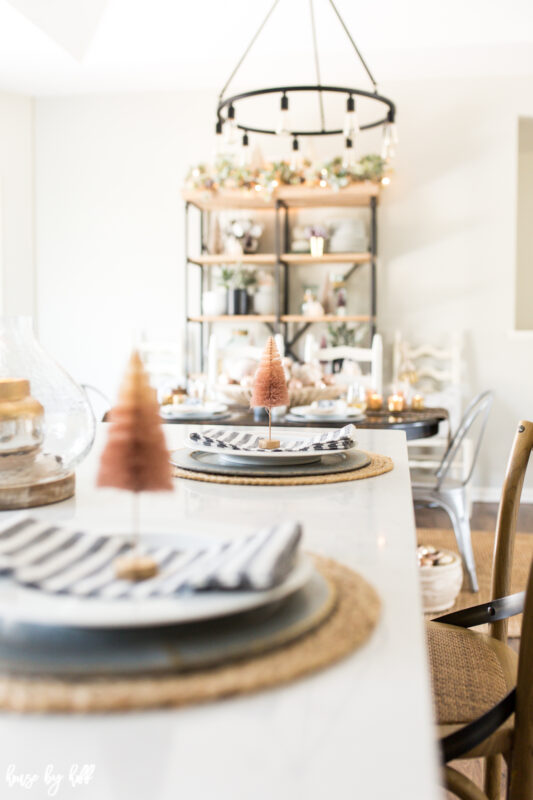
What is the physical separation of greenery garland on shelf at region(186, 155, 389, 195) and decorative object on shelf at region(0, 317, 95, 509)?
3316 mm

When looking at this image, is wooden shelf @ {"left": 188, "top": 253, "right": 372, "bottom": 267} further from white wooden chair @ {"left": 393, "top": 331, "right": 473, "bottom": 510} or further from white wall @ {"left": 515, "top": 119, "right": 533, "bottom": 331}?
white wall @ {"left": 515, "top": 119, "right": 533, "bottom": 331}

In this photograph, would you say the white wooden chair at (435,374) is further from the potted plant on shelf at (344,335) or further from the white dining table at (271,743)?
the white dining table at (271,743)

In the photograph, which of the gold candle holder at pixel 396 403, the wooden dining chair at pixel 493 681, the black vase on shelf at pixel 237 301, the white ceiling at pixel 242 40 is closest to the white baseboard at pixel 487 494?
the black vase on shelf at pixel 237 301

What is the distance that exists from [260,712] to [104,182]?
16.0 ft

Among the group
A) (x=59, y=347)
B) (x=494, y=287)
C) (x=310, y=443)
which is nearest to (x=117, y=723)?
(x=310, y=443)

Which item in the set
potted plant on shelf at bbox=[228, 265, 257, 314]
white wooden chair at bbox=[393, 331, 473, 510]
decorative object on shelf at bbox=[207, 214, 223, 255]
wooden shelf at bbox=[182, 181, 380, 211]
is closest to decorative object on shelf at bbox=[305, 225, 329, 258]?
wooden shelf at bbox=[182, 181, 380, 211]

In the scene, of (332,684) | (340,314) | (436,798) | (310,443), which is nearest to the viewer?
(436,798)

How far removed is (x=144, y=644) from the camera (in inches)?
18.3

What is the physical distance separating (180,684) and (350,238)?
416 centimetres

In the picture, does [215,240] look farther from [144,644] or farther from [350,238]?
[144,644]

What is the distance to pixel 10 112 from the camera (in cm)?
475

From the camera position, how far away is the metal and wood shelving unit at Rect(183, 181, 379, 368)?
4.27m

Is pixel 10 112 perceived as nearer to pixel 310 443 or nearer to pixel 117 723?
pixel 310 443

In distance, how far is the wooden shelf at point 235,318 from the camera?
4418mm
